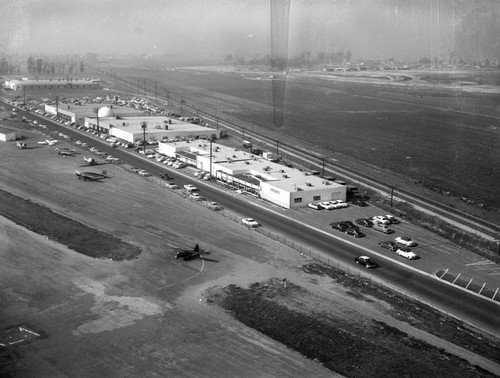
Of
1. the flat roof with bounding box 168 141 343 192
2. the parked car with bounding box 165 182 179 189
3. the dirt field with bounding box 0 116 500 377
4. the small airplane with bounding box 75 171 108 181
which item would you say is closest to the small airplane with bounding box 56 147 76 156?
the small airplane with bounding box 75 171 108 181

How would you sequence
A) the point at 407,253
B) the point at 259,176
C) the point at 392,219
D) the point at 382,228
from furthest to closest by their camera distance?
the point at 259,176
the point at 392,219
the point at 382,228
the point at 407,253

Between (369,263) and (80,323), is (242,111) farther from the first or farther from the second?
(80,323)

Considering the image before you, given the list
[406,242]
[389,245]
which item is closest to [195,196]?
[389,245]

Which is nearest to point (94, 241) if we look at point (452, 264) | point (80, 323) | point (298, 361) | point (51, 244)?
point (51, 244)

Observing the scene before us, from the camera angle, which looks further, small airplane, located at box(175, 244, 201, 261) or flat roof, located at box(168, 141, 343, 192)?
flat roof, located at box(168, 141, 343, 192)

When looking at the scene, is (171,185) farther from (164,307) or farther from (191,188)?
(164,307)

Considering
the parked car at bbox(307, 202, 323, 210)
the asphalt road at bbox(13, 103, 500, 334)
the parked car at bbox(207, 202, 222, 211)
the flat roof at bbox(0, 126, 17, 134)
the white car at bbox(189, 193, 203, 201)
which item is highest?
the flat roof at bbox(0, 126, 17, 134)

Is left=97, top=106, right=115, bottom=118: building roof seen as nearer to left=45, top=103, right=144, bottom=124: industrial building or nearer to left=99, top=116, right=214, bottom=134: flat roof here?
left=45, top=103, right=144, bottom=124: industrial building
